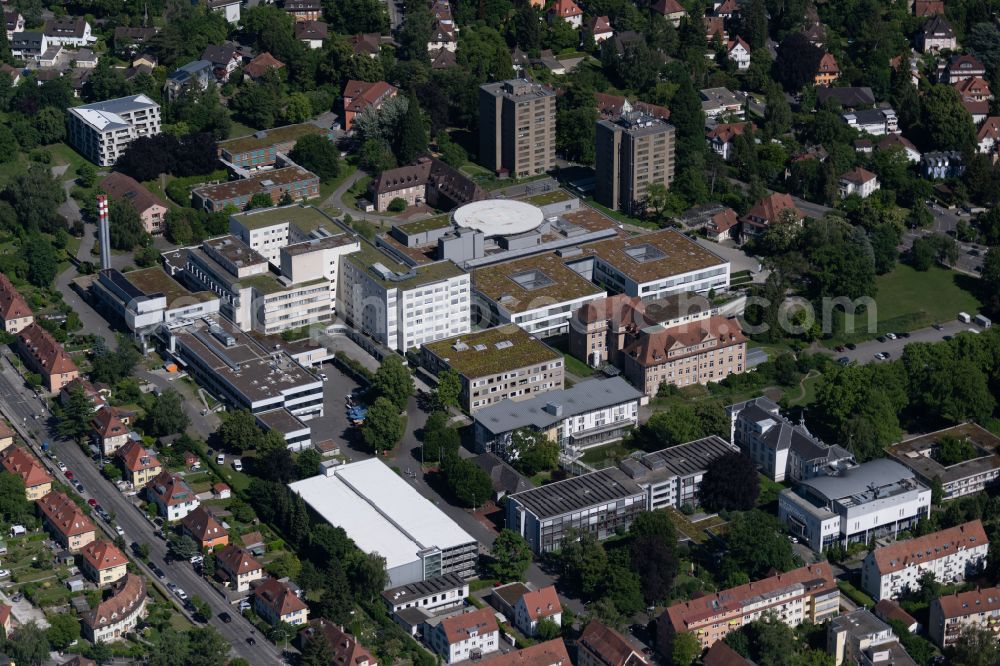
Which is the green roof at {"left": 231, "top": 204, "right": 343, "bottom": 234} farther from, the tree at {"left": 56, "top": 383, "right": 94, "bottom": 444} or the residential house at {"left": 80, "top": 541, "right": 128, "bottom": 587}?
the residential house at {"left": 80, "top": 541, "right": 128, "bottom": 587}

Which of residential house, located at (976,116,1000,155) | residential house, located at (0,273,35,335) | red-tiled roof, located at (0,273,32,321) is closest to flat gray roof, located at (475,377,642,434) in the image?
residential house, located at (0,273,35,335)

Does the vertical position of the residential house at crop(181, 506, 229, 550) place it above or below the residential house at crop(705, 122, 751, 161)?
below

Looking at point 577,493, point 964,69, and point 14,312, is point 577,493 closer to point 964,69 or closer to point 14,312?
point 14,312

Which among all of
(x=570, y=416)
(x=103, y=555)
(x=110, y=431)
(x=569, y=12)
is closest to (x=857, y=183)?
(x=569, y=12)

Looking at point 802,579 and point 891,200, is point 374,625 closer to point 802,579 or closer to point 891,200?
point 802,579

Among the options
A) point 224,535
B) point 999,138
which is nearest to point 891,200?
point 999,138

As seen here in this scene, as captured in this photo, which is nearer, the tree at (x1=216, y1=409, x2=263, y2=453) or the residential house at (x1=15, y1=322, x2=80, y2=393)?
the tree at (x1=216, y1=409, x2=263, y2=453)
